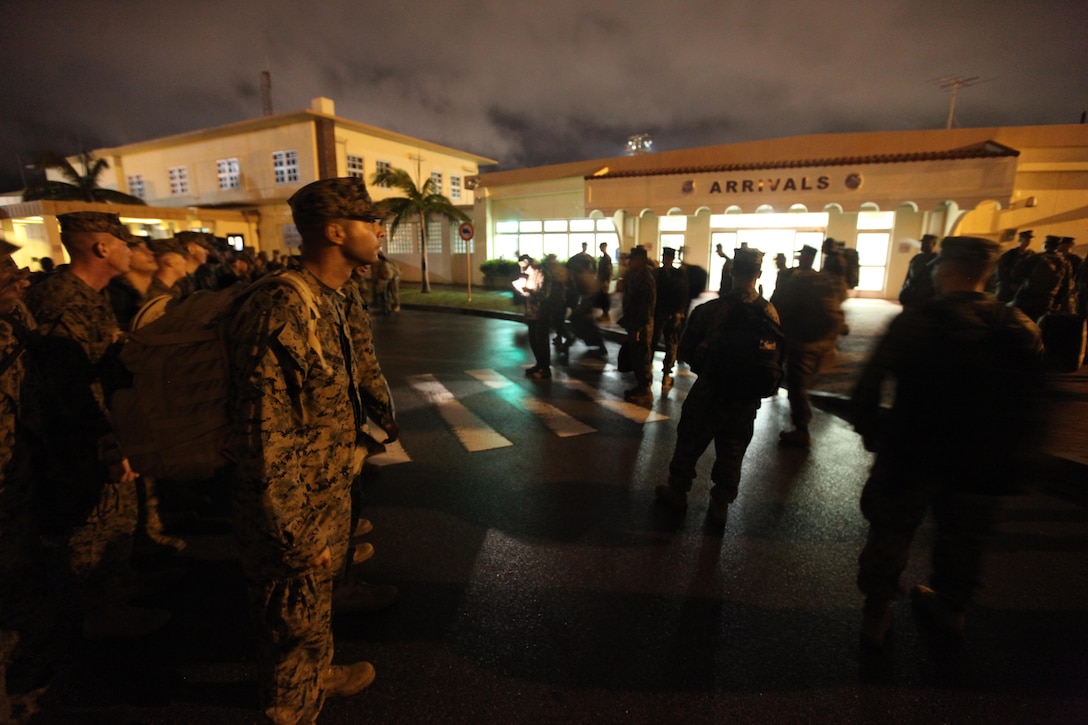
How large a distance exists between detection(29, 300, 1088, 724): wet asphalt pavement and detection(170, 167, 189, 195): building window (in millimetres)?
37802

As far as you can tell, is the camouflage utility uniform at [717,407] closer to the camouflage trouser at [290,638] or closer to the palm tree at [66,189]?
the camouflage trouser at [290,638]

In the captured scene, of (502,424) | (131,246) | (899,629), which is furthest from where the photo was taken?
(502,424)

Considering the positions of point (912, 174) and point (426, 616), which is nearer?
point (426, 616)

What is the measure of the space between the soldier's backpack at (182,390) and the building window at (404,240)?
25500 mm

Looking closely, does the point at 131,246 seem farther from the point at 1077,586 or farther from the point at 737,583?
the point at 1077,586

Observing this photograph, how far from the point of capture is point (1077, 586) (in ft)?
10.2

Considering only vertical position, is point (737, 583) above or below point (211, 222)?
below

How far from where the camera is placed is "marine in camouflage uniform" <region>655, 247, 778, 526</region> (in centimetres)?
356

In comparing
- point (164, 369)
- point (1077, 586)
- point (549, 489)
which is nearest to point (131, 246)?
point (164, 369)

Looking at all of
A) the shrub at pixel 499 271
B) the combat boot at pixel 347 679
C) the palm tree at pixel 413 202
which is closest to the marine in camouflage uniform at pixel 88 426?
the combat boot at pixel 347 679

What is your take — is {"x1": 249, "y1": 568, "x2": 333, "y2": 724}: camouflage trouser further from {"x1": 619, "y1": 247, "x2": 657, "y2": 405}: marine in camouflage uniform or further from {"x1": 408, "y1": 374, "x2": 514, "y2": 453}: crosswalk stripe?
{"x1": 619, "y1": 247, "x2": 657, "y2": 405}: marine in camouflage uniform

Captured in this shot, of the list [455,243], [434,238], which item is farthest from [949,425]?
[434,238]

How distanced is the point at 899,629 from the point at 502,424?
4.08 m

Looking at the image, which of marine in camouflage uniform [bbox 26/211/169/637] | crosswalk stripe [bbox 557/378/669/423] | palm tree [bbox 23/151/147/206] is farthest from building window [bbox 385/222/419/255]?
marine in camouflage uniform [bbox 26/211/169/637]
